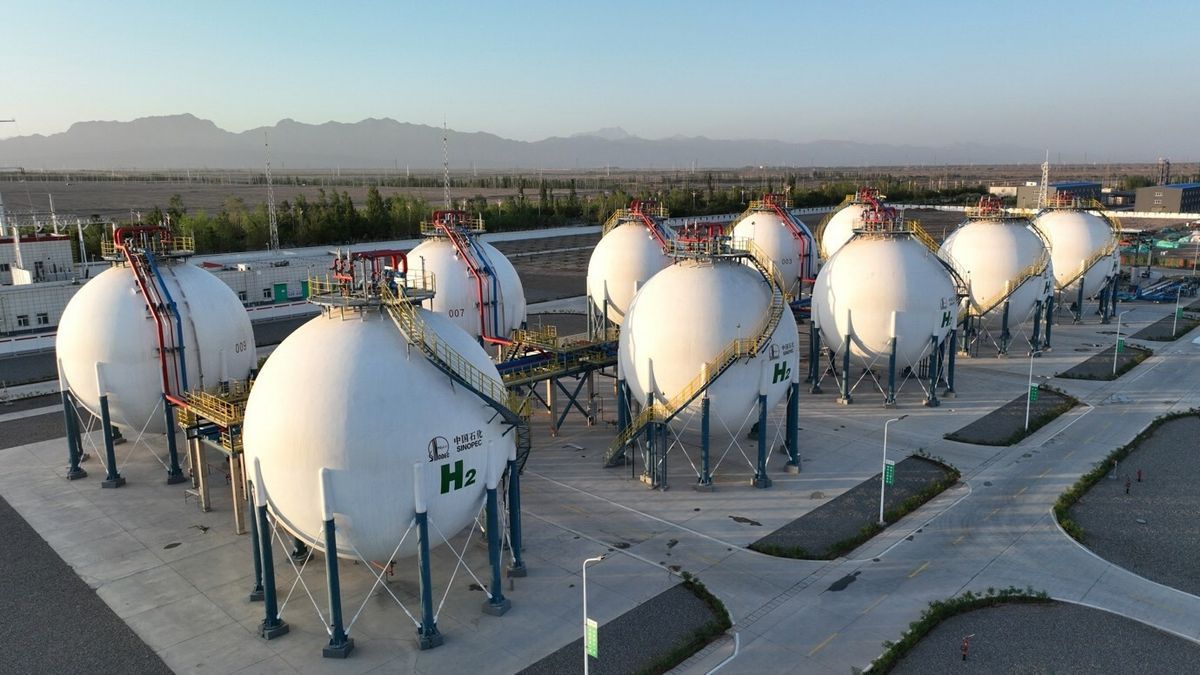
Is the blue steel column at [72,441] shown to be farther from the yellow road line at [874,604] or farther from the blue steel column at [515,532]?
the yellow road line at [874,604]

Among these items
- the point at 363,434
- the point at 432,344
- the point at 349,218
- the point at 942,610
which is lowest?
the point at 942,610

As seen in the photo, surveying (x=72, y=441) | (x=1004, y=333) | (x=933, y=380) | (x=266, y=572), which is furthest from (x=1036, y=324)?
(x=72, y=441)

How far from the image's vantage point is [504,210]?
115688mm

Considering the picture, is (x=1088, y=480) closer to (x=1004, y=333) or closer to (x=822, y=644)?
(x=822, y=644)

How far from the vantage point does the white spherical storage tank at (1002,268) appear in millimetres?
47594

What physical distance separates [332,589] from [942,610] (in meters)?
15.7

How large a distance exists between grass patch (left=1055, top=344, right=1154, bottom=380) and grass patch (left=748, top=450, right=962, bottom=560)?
19.8m

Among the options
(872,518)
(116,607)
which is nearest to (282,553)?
(116,607)

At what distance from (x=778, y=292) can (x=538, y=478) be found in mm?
11707

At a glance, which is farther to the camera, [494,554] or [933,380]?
[933,380]

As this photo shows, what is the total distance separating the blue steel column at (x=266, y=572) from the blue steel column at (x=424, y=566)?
3.69 m

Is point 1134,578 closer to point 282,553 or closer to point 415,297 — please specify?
point 415,297

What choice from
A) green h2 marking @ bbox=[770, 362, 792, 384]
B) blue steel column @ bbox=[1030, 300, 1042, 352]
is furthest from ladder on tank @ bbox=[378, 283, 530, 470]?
blue steel column @ bbox=[1030, 300, 1042, 352]

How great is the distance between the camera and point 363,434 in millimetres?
18562
